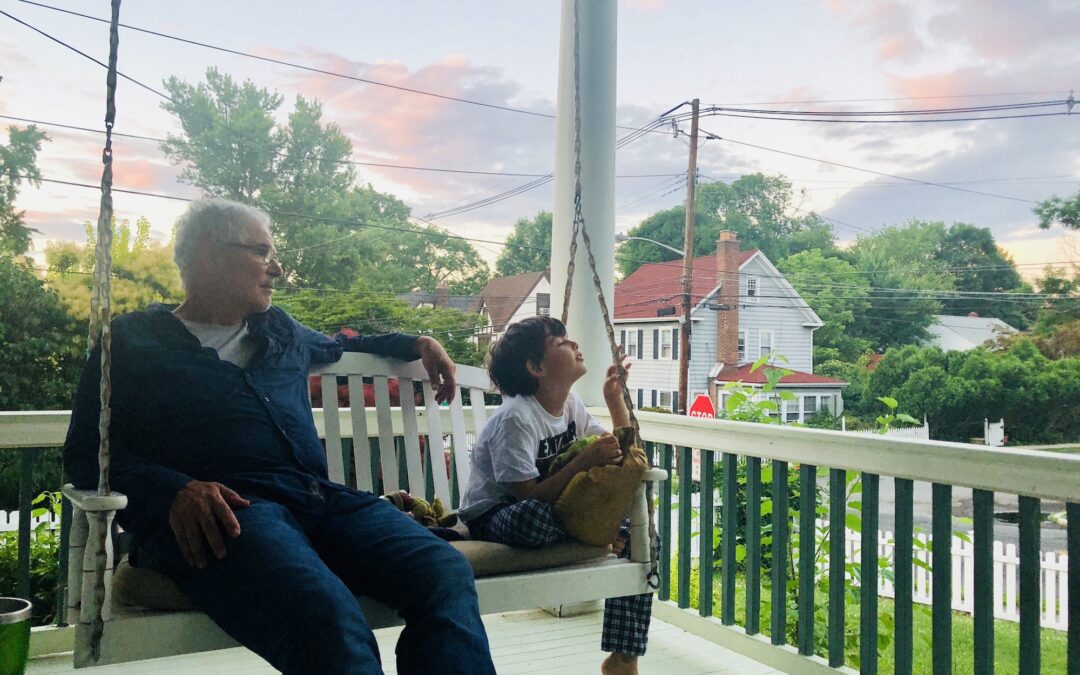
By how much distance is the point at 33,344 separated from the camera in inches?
129

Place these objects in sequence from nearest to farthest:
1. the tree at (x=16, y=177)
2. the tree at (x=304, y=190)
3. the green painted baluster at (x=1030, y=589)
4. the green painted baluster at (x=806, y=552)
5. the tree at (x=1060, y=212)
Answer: the green painted baluster at (x=1030, y=589)
the green painted baluster at (x=806, y=552)
the tree at (x=1060, y=212)
the tree at (x=16, y=177)
the tree at (x=304, y=190)

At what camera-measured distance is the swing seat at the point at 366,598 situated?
4.53 ft

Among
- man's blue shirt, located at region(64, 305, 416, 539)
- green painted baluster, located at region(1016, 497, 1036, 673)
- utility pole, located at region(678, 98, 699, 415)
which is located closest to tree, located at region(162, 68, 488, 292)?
utility pole, located at region(678, 98, 699, 415)

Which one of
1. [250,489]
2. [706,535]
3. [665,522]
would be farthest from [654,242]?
[250,489]

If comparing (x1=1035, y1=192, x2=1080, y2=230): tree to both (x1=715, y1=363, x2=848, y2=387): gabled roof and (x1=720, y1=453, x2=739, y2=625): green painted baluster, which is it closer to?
(x1=715, y1=363, x2=848, y2=387): gabled roof

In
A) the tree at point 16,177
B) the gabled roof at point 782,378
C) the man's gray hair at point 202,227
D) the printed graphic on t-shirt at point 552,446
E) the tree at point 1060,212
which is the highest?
the tree at point 16,177

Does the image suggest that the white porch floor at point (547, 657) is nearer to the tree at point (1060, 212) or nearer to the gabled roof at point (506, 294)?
the gabled roof at point (506, 294)

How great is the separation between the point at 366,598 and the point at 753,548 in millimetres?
1420

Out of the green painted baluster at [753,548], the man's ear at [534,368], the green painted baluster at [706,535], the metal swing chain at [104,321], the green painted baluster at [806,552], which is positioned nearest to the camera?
the metal swing chain at [104,321]

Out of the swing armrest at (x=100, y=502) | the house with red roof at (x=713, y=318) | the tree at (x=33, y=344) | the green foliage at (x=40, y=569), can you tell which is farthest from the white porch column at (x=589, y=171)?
the tree at (x=33, y=344)

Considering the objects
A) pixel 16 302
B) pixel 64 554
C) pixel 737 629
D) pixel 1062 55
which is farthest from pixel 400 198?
pixel 1062 55

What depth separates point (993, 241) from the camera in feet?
9.64

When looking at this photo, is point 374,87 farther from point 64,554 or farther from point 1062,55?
point 1062,55

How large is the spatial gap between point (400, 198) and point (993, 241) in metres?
2.78
